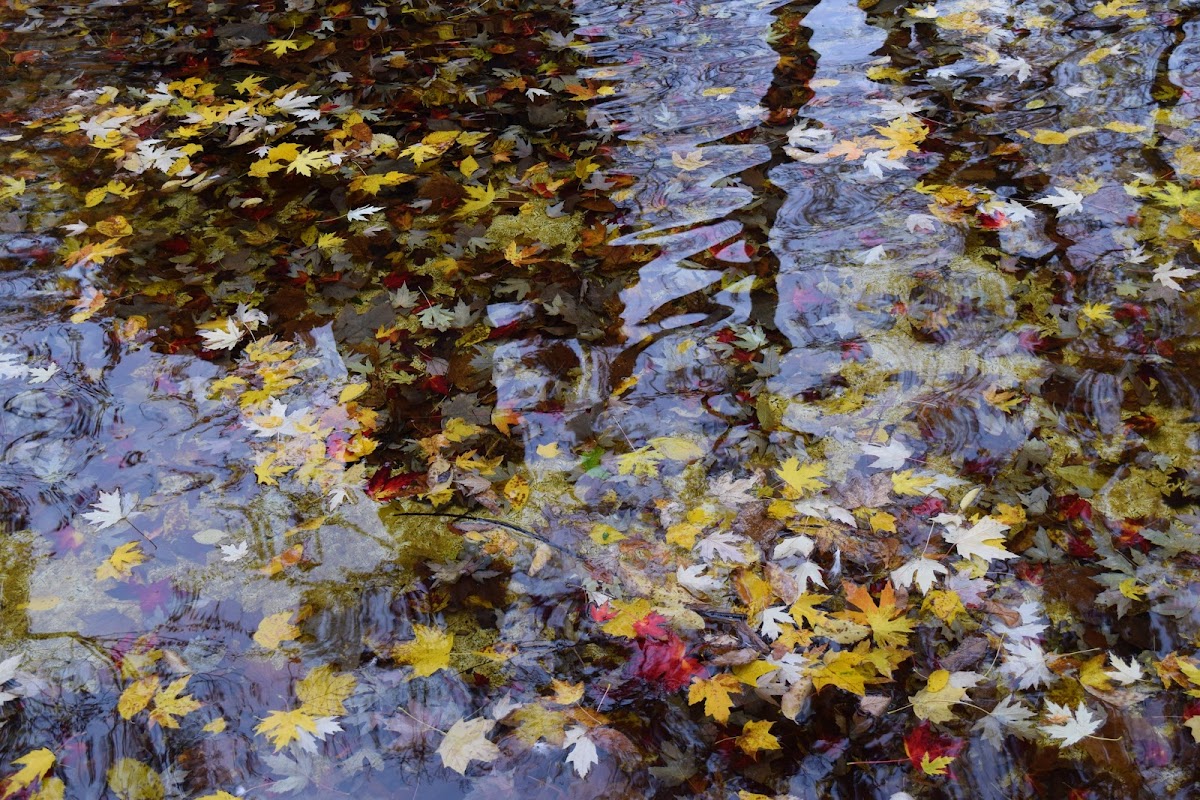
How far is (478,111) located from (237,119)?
1.31 m

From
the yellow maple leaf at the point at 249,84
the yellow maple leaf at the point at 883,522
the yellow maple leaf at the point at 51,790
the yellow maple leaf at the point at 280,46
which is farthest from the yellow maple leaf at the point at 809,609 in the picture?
the yellow maple leaf at the point at 280,46

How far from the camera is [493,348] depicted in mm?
3197

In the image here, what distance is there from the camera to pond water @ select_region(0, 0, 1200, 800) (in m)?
2.16

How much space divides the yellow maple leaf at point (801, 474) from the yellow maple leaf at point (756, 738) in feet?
2.47

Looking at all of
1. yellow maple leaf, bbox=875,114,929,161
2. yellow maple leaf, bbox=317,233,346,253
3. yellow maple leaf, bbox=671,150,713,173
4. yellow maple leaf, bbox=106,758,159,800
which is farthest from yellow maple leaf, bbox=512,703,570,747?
yellow maple leaf, bbox=875,114,929,161

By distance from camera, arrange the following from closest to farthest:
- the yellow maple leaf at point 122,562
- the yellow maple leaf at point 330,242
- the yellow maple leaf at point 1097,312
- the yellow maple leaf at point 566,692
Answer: the yellow maple leaf at point 566,692, the yellow maple leaf at point 122,562, the yellow maple leaf at point 1097,312, the yellow maple leaf at point 330,242

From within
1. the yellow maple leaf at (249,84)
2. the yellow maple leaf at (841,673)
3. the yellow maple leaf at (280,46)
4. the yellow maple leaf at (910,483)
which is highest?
the yellow maple leaf at (280,46)

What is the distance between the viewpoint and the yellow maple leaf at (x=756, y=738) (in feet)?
6.82

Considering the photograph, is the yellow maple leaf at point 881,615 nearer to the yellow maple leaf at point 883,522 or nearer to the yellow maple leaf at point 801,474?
the yellow maple leaf at point 883,522

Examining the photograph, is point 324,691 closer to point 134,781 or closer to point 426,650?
point 426,650

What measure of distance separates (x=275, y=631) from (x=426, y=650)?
0.46 m

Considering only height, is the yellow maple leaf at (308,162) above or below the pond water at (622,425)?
above

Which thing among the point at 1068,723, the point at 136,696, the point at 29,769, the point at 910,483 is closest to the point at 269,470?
the point at 136,696

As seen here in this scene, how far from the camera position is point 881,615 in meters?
2.29
